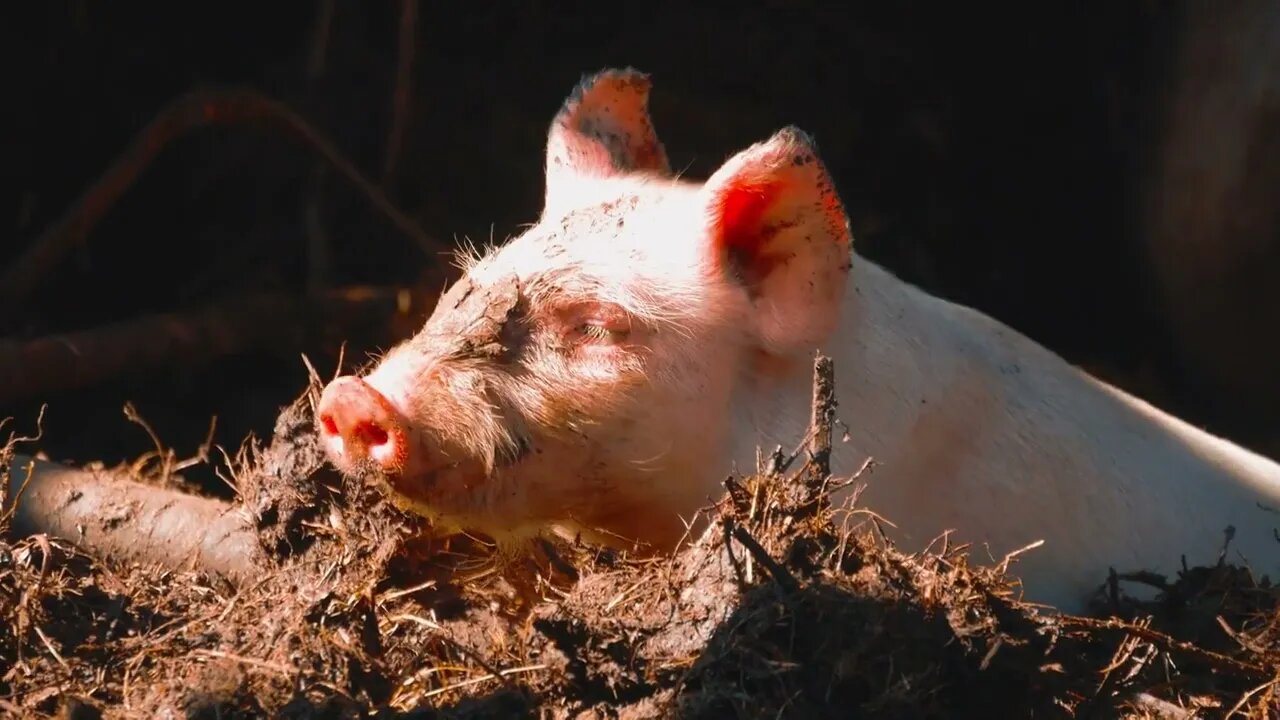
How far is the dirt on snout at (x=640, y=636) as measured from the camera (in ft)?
8.71

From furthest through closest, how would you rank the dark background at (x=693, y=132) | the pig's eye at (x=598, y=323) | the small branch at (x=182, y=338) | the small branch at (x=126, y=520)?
the dark background at (x=693, y=132) → the small branch at (x=182, y=338) → the small branch at (x=126, y=520) → the pig's eye at (x=598, y=323)

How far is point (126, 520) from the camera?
12.7 feet

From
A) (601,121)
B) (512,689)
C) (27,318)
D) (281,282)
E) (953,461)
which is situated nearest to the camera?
(512,689)

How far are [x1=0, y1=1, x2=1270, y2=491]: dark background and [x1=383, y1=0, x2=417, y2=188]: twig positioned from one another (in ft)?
0.75

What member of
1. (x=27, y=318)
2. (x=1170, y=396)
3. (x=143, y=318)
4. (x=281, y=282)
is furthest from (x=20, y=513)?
(x=1170, y=396)

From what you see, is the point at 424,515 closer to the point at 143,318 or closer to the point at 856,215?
the point at 143,318

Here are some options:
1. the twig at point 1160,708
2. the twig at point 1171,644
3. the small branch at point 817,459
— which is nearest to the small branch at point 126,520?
the small branch at point 817,459

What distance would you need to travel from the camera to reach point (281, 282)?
23.2ft

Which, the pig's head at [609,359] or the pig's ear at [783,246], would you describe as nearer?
the pig's head at [609,359]

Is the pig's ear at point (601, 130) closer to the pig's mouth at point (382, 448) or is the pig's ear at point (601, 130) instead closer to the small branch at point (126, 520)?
the pig's mouth at point (382, 448)

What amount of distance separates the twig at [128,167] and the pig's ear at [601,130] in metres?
2.28

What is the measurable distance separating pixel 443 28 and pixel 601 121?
364 centimetres

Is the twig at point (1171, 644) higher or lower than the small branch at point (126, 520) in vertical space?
higher

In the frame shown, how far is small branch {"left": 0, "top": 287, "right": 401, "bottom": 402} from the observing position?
500 centimetres
